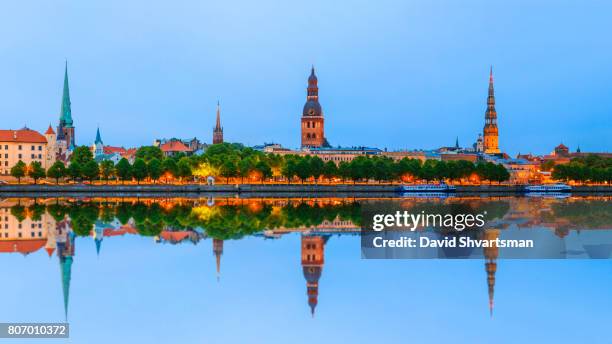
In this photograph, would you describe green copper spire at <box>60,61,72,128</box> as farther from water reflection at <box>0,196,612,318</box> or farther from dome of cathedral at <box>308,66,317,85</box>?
water reflection at <box>0,196,612,318</box>

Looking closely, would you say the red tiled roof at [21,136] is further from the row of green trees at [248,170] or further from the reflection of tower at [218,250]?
the reflection of tower at [218,250]

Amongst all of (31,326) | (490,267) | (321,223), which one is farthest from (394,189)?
(31,326)

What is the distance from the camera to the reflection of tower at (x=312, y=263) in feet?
62.6

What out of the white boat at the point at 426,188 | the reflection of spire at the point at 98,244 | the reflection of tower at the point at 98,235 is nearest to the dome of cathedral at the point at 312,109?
the white boat at the point at 426,188

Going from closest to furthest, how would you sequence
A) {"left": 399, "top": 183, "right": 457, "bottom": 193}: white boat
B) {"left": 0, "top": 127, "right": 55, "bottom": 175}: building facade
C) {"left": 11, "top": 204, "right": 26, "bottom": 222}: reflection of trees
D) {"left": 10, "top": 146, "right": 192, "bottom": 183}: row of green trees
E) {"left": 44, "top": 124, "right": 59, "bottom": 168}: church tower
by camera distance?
1. {"left": 11, "top": 204, "right": 26, "bottom": 222}: reflection of trees
2. {"left": 10, "top": 146, "right": 192, "bottom": 183}: row of green trees
3. {"left": 399, "top": 183, "right": 457, "bottom": 193}: white boat
4. {"left": 0, "top": 127, "right": 55, "bottom": 175}: building facade
5. {"left": 44, "top": 124, "right": 59, "bottom": 168}: church tower

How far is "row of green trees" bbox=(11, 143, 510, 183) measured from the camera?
265ft

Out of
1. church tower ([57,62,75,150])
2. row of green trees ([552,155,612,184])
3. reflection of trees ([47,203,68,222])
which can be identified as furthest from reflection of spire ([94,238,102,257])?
row of green trees ([552,155,612,184])

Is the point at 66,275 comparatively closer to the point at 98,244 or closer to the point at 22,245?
the point at 98,244

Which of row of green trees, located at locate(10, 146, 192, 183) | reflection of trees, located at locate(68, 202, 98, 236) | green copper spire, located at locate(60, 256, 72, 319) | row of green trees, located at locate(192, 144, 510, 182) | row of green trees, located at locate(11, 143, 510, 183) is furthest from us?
row of green trees, located at locate(192, 144, 510, 182)

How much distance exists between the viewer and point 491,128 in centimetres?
15712

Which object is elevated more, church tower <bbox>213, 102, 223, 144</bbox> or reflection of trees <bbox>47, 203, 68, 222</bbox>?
church tower <bbox>213, 102, 223, 144</bbox>

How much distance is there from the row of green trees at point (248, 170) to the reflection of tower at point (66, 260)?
49.9m

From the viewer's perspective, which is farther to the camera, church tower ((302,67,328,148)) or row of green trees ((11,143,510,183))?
church tower ((302,67,328,148))

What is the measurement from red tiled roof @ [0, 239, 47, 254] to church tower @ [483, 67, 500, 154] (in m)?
134
